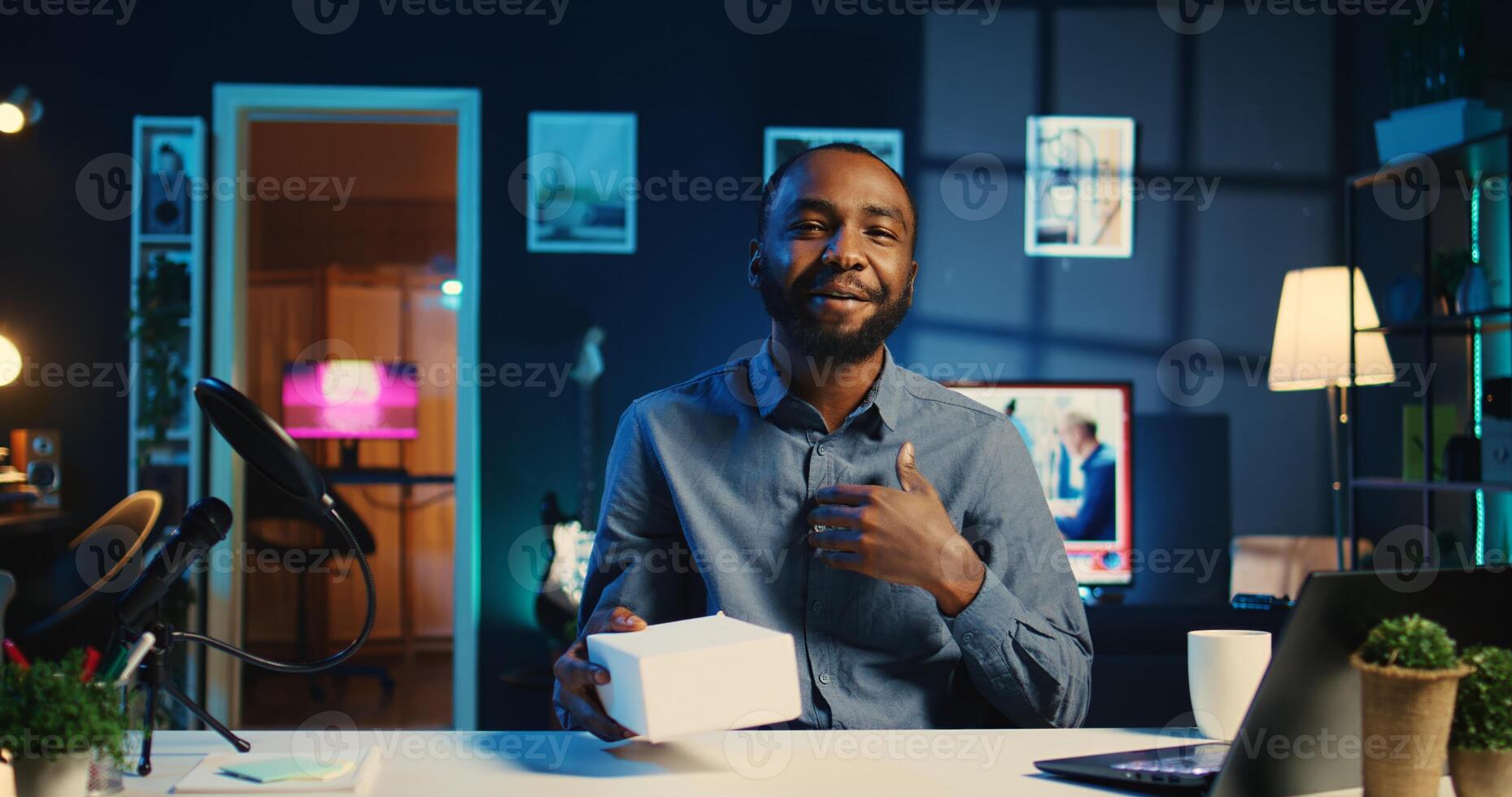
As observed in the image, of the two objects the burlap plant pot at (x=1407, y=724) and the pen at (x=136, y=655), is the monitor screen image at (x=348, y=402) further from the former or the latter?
the burlap plant pot at (x=1407, y=724)

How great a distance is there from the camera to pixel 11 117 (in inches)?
165

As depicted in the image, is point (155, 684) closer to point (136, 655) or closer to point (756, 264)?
point (136, 655)

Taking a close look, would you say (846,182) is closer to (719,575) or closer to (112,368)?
(719,575)

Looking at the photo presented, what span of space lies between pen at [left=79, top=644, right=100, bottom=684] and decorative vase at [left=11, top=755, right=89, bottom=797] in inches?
3.3

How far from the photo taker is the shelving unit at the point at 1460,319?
11.0ft

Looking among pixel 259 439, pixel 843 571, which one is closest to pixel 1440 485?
pixel 843 571

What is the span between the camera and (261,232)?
20.5 feet

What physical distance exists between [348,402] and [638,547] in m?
4.87

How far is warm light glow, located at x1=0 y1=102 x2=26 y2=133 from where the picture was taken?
165 inches

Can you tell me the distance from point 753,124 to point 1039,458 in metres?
1.71

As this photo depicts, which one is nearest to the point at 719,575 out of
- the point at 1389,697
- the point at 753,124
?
the point at 1389,697

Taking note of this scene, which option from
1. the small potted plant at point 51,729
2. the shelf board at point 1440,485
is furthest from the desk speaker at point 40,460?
the shelf board at point 1440,485

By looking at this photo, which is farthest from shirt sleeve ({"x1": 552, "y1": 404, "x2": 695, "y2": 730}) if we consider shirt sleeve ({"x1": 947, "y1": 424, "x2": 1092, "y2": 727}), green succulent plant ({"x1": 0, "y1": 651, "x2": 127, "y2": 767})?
green succulent plant ({"x1": 0, "y1": 651, "x2": 127, "y2": 767})

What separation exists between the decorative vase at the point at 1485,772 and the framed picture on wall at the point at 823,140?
3.69 m
